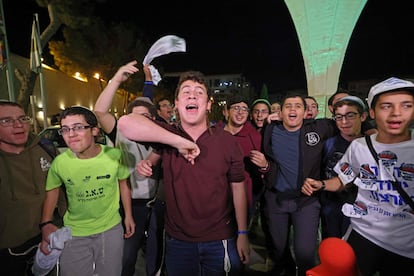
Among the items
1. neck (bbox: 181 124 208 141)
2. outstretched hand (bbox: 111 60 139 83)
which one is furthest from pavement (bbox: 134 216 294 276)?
outstretched hand (bbox: 111 60 139 83)

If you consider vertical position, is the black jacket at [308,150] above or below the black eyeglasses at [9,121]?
below

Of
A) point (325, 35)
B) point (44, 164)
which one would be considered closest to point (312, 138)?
point (44, 164)

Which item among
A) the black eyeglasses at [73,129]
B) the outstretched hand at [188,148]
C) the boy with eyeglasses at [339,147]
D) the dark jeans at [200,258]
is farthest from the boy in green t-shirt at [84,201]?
the boy with eyeglasses at [339,147]

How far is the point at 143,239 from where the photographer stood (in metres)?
3.01

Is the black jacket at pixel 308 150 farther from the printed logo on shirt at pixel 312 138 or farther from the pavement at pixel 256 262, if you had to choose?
the pavement at pixel 256 262

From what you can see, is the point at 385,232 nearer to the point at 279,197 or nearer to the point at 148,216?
the point at 279,197

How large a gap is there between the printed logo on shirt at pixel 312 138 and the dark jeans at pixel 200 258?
1590 mm

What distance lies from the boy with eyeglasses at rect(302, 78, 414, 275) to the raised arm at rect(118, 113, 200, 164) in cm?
144

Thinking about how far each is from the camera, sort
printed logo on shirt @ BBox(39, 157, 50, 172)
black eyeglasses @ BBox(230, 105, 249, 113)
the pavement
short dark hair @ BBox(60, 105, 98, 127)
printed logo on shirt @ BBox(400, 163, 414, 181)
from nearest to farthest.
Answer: printed logo on shirt @ BBox(400, 163, 414, 181) < short dark hair @ BBox(60, 105, 98, 127) < printed logo on shirt @ BBox(39, 157, 50, 172) < the pavement < black eyeglasses @ BBox(230, 105, 249, 113)

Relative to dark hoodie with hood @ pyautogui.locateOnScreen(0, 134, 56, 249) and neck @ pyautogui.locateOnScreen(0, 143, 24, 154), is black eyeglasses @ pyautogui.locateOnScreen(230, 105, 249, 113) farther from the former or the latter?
neck @ pyautogui.locateOnScreen(0, 143, 24, 154)

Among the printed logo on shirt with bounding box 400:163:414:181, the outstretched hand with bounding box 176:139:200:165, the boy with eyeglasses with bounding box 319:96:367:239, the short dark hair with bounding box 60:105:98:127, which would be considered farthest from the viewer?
the boy with eyeglasses with bounding box 319:96:367:239

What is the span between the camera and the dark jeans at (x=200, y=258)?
205 centimetres

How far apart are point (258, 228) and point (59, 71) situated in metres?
24.3

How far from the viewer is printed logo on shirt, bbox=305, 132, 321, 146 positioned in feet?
10.1
